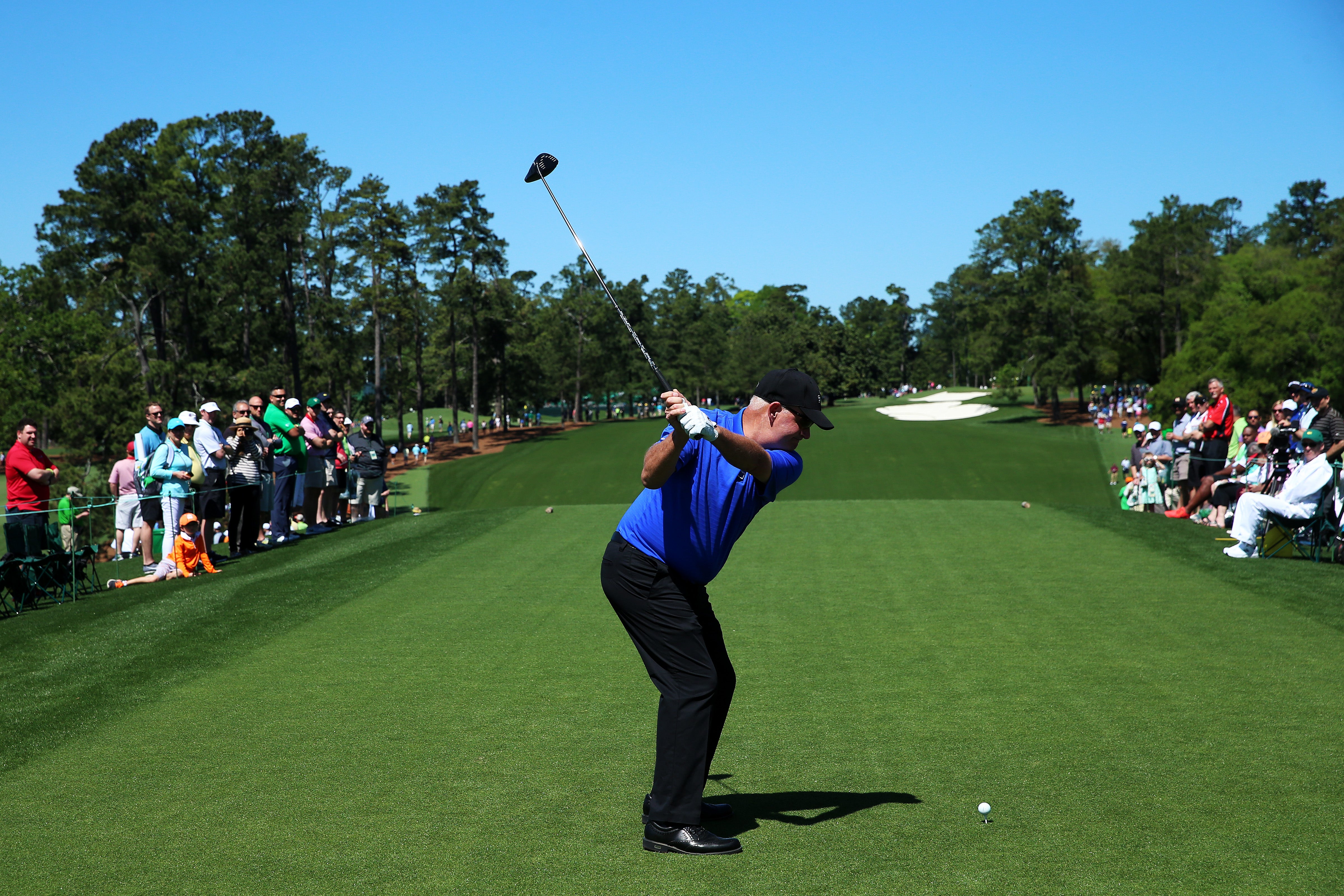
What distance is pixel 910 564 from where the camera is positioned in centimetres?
1148

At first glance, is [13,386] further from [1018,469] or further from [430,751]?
[430,751]

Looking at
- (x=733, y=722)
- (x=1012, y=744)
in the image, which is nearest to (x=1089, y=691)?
(x=1012, y=744)

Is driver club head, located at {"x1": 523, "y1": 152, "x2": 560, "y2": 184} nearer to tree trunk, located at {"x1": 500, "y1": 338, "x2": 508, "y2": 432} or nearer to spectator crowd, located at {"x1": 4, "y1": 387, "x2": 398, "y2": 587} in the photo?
spectator crowd, located at {"x1": 4, "y1": 387, "x2": 398, "y2": 587}

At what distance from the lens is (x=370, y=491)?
19203mm

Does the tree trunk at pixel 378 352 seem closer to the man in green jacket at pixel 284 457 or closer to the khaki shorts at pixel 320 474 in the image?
the khaki shorts at pixel 320 474

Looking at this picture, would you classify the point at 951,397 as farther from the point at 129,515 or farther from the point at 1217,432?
the point at 129,515

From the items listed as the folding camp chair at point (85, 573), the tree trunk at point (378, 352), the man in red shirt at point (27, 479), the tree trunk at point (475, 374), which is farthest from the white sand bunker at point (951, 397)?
the man in red shirt at point (27, 479)

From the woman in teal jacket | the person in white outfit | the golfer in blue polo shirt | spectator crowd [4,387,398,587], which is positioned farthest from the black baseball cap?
the woman in teal jacket

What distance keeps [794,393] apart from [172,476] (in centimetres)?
1004

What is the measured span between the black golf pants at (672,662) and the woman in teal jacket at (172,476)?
9.38 metres

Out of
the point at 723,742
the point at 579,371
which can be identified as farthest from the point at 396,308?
the point at 723,742

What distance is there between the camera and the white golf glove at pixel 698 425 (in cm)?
371

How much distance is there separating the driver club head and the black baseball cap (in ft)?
7.71

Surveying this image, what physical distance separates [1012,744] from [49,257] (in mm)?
50952
